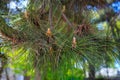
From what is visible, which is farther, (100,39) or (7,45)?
(100,39)

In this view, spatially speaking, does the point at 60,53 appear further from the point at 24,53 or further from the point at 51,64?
the point at 24,53

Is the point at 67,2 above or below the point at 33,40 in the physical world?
above

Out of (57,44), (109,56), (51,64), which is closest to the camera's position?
(57,44)

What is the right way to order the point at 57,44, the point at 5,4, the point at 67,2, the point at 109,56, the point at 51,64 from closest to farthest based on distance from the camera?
the point at 57,44 < the point at 51,64 < the point at 109,56 < the point at 67,2 < the point at 5,4

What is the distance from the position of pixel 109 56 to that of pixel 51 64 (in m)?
0.47

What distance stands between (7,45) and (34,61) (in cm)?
27

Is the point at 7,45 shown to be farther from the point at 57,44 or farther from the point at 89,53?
the point at 89,53

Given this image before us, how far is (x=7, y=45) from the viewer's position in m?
1.79

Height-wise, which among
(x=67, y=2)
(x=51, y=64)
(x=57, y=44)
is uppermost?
(x=67, y=2)

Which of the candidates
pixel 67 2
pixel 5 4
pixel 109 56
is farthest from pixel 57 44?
pixel 5 4

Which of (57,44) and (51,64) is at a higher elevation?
(57,44)

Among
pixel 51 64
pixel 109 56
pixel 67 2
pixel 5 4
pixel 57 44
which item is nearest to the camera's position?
pixel 57 44

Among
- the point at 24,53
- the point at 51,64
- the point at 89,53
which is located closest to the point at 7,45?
the point at 24,53

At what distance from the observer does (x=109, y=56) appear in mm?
2006
